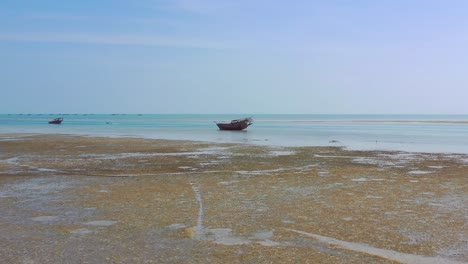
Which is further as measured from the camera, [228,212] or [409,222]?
[228,212]

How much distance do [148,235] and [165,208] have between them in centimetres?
281

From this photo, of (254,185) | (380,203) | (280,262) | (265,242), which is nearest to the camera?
(280,262)

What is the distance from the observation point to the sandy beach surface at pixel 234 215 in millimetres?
8508

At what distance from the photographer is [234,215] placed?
1160 centimetres

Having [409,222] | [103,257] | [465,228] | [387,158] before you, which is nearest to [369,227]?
[409,222]

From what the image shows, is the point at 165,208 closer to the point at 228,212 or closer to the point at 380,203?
the point at 228,212

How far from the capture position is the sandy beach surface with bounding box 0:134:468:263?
8.51 meters

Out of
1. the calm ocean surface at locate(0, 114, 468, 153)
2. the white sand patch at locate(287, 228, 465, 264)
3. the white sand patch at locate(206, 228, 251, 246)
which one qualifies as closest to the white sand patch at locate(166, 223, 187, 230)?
the white sand patch at locate(206, 228, 251, 246)

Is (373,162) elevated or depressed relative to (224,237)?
Result: depressed

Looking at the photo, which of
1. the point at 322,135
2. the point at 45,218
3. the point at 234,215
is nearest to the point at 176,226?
the point at 234,215

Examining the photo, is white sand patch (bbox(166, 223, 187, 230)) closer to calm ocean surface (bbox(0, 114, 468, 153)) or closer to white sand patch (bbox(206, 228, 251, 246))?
white sand patch (bbox(206, 228, 251, 246))

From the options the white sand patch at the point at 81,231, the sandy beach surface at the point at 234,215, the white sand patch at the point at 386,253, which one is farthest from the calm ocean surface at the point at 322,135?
the white sand patch at the point at 81,231

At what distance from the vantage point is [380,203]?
13.2m

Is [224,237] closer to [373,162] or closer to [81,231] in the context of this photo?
[81,231]
